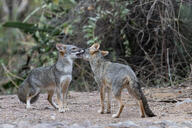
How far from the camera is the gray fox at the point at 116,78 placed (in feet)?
22.3

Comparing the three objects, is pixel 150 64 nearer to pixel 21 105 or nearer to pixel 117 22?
pixel 117 22

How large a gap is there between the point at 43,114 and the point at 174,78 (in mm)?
5179

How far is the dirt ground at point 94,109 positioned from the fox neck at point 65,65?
811 millimetres

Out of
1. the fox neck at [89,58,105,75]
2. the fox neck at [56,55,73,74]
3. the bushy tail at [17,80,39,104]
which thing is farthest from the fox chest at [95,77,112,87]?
the bushy tail at [17,80,39,104]

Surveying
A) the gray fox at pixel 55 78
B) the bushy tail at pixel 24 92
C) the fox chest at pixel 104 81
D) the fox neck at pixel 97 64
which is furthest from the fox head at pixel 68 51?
the bushy tail at pixel 24 92

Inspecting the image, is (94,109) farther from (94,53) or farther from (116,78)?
(116,78)

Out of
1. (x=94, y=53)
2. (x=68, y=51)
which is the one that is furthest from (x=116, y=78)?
(x=68, y=51)

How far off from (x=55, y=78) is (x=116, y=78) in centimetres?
168

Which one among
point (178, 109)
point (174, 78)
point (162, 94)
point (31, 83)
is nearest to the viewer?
point (178, 109)

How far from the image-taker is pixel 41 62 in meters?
12.9

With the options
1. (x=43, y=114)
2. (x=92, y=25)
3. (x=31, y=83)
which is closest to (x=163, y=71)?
(x=92, y=25)

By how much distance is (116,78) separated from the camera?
709 cm

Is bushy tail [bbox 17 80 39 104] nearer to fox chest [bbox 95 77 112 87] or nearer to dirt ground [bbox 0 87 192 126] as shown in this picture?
dirt ground [bbox 0 87 192 126]

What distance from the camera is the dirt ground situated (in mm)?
6594
